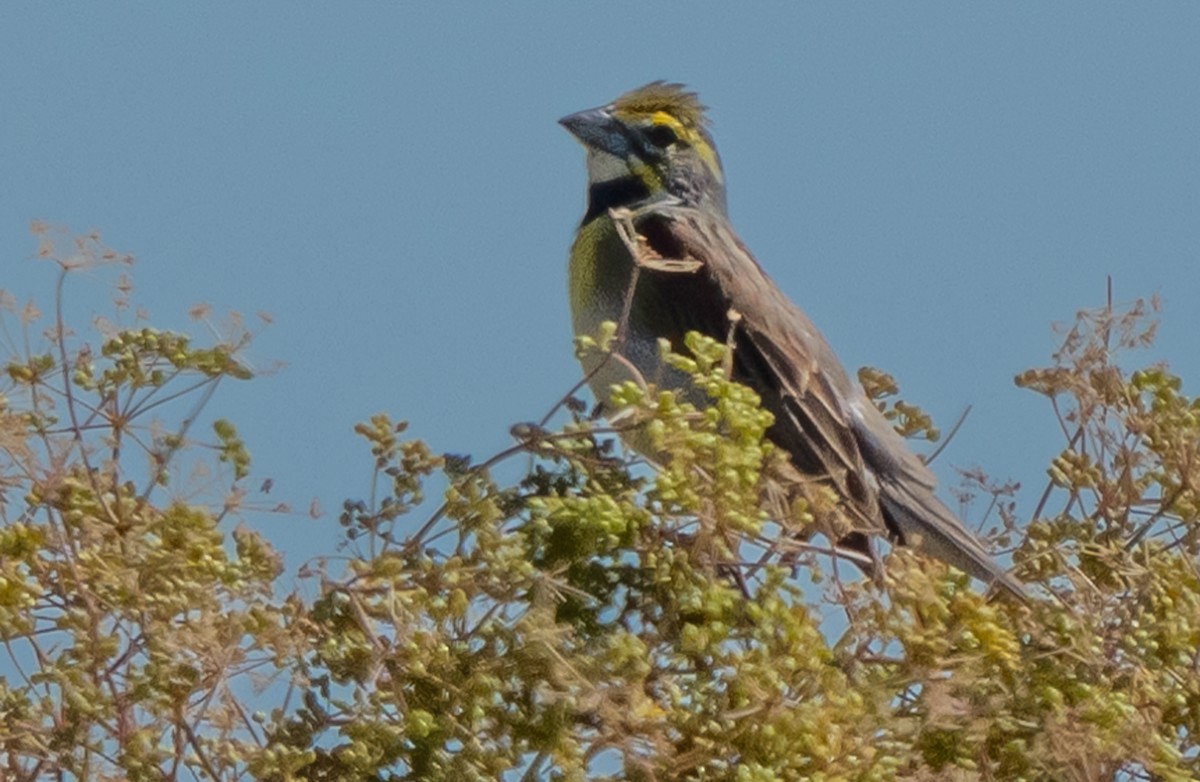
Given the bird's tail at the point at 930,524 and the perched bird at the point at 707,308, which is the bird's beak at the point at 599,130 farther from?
the bird's tail at the point at 930,524

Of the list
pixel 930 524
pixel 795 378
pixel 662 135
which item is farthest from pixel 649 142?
pixel 930 524

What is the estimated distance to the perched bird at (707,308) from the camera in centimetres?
295

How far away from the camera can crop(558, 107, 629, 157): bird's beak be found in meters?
3.70

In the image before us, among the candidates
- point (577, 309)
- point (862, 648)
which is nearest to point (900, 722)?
point (862, 648)

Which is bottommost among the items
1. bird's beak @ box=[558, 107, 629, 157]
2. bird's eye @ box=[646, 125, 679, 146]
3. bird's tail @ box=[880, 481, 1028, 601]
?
bird's tail @ box=[880, 481, 1028, 601]

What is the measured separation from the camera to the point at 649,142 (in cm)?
374

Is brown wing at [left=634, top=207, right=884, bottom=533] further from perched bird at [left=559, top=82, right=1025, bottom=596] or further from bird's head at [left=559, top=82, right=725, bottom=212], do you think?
bird's head at [left=559, top=82, right=725, bottom=212]

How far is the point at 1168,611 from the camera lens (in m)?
1.80

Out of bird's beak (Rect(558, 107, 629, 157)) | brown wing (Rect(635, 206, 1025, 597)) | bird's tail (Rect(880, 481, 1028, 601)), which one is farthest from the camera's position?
bird's beak (Rect(558, 107, 629, 157))

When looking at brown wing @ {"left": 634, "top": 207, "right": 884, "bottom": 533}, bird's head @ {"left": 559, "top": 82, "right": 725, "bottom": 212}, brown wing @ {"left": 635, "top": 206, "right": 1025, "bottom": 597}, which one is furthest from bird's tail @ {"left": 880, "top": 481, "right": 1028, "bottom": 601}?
bird's head @ {"left": 559, "top": 82, "right": 725, "bottom": 212}

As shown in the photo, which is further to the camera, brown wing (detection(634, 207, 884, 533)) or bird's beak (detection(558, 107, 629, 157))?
bird's beak (detection(558, 107, 629, 157))

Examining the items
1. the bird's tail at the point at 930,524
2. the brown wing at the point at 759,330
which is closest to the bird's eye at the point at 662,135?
the brown wing at the point at 759,330

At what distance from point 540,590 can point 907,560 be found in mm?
392

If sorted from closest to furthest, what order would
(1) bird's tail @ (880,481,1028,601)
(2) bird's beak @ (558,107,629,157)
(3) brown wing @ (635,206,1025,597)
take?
1. (1) bird's tail @ (880,481,1028,601)
2. (3) brown wing @ (635,206,1025,597)
3. (2) bird's beak @ (558,107,629,157)
